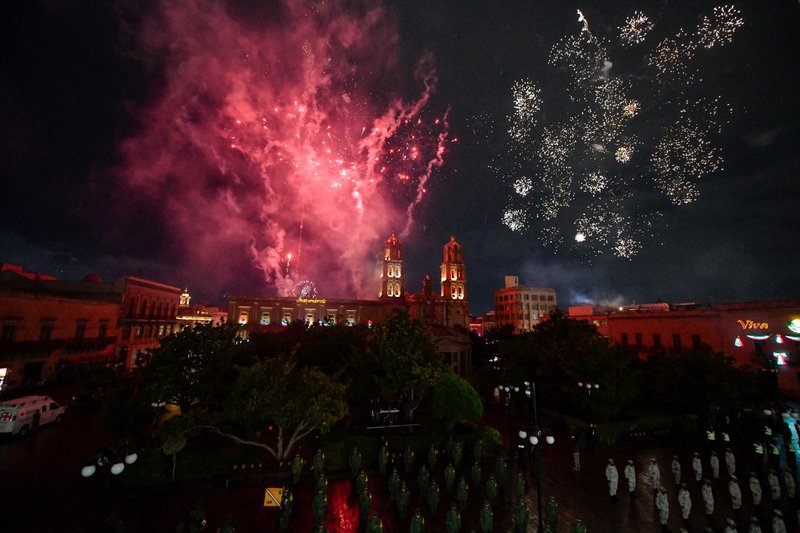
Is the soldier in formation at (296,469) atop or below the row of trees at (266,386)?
below

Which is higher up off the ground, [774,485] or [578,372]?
[578,372]

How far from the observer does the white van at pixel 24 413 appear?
17531 millimetres

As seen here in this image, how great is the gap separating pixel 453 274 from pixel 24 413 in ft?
283

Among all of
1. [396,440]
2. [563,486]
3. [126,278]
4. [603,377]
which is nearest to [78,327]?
[126,278]

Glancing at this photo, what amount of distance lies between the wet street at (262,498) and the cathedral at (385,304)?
48.6 meters

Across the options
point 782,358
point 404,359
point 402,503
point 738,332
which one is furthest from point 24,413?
point 738,332

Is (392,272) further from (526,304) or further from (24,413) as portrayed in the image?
(24,413)

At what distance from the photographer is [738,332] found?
1404 inches

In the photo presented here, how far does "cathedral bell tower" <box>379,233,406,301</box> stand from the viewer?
308ft

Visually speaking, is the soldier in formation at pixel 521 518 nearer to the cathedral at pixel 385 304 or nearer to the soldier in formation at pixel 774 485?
the soldier in formation at pixel 774 485

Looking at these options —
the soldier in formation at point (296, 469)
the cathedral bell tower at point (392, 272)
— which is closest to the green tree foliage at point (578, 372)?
the soldier in formation at point (296, 469)

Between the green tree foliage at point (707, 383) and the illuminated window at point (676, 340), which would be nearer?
the green tree foliage at point (707, 383)

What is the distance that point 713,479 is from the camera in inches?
622

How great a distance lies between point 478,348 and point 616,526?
1777 inches
